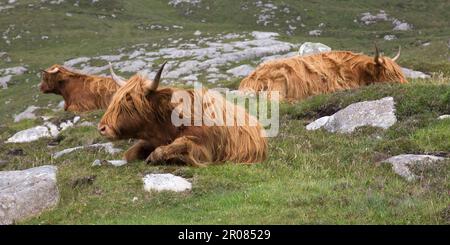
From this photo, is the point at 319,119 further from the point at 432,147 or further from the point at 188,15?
the point at 188,15

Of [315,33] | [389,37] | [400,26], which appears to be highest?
[389,37]

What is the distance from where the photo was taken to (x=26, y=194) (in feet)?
28.2

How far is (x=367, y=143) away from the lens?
11.8 metres

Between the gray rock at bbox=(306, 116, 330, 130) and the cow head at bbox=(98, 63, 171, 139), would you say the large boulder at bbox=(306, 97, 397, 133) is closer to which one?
the gray rock at bbox=(306, 116, 330, 130)

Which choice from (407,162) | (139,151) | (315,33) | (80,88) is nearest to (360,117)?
(407,162)

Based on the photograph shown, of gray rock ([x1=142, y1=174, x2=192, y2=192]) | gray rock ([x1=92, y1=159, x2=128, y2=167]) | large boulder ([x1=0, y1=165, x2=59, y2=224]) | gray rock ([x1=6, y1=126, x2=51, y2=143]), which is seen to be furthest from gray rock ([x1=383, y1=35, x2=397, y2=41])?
large boulder ([x1=0, y1=165, x2=59, y2=224])

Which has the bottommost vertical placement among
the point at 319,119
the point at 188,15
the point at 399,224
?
the point at 188,15

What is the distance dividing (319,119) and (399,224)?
7809 millimetres

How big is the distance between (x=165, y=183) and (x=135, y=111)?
1.80 meters

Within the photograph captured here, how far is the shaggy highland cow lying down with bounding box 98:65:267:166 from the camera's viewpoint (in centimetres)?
1022

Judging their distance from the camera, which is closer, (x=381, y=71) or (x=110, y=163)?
(x=110, y=163)

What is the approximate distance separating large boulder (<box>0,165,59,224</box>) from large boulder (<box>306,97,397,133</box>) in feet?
22.1

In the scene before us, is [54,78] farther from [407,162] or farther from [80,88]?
[407,162]
